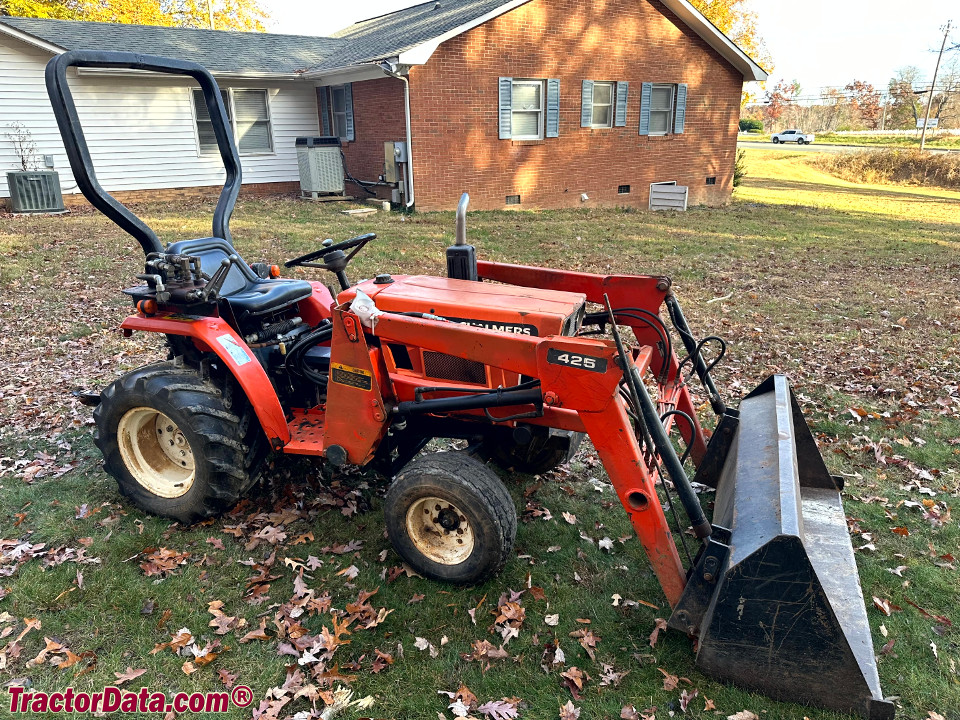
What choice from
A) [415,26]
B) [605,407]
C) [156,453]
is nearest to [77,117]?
[156,453]

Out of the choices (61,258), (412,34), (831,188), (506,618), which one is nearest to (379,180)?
(412,34)

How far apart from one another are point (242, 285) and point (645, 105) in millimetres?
15457

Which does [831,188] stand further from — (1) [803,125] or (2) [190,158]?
(1) [803,125]

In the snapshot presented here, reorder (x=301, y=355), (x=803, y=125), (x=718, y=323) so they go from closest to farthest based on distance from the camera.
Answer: (x=301, y=355) → (x=718, y=323) → (x=803, y=125)

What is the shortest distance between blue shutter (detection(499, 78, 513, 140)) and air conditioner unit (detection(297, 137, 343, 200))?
164 inches

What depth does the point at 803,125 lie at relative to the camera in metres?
57.3

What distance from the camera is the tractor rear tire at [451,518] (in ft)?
10.4

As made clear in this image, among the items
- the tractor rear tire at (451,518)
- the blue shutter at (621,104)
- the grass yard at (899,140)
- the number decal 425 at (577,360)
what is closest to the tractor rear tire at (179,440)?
the tractor rear tire at (451,518)

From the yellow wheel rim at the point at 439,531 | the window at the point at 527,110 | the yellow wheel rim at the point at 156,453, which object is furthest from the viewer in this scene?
the window at the point at 527,110

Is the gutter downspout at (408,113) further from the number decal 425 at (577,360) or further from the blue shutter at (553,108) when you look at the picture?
the number decal 425 at (577,360)

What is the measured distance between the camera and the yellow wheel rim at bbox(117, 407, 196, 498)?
3.98 meters

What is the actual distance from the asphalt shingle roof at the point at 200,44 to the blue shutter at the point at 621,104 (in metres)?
7.01

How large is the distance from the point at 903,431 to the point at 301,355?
449cm

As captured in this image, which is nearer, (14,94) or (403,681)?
(403,681)
